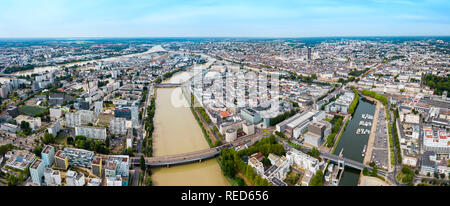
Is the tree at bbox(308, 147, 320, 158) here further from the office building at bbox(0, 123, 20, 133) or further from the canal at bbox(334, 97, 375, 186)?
the office building at bbox(0, 123, 20, 133)

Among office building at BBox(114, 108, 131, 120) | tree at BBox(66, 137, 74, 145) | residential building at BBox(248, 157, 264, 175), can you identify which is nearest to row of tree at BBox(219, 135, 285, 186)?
residential building at BBox(248, 157, 264, 175)

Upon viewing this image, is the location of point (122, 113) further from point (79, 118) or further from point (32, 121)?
point (32, 121)

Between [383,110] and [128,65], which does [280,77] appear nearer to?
[383,110]

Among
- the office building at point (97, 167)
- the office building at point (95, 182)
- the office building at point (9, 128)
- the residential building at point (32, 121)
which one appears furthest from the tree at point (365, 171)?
the office building at point (9, 128)

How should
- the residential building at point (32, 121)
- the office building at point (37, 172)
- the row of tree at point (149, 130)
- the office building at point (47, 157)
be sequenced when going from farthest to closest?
the residential building at point (32, 121), the row of tree at point (149, 130), the office building at point (47, 157), the office building at point (37, 172)

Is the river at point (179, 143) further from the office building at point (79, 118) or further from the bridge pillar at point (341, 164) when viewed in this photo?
the bridge pillar at point (341, 164)

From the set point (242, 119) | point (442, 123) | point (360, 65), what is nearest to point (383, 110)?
point (442, 123)

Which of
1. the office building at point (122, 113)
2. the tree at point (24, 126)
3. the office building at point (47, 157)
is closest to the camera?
the office building at point (47, 157)

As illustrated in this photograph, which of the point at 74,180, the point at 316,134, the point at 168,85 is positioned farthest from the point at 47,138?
the point at 168,85

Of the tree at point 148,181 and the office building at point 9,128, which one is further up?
the office building at point 9,128
